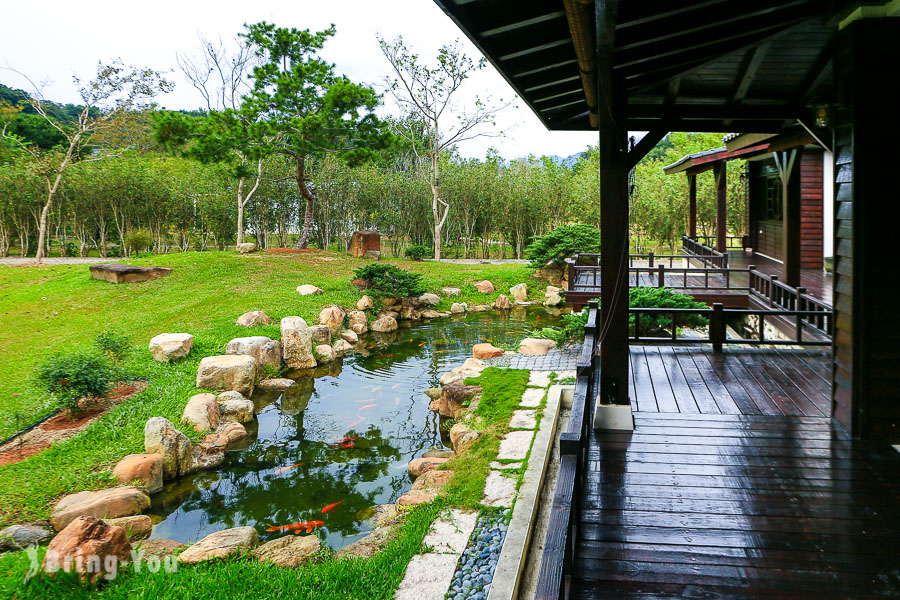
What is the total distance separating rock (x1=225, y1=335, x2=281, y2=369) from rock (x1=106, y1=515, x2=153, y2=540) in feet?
12.7

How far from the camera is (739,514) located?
285 cm

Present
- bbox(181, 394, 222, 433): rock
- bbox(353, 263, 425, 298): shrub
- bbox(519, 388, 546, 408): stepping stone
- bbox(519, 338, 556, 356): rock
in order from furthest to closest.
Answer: bbox(353, 263, 425, 298): shrub
bbox(519, 338, 556, 356): rock
bbox(181, 394, 222, 433): rock
bbox(519, 388, 546, 408): stepping stone

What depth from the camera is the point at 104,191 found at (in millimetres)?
17859

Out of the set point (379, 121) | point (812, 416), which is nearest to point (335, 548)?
point (812, 416)

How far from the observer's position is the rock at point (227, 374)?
7307mm

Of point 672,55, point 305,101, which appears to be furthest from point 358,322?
point 672,55

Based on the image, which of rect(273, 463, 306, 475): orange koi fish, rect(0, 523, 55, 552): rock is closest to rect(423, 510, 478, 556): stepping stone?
rect(273, 463, 306, 475): orange koi fish

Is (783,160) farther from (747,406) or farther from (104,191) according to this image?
(104,191)

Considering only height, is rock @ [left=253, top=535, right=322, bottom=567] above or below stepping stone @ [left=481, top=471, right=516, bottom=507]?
below

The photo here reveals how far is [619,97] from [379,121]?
13854 millimetres

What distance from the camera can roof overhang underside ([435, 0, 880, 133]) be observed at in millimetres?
2838

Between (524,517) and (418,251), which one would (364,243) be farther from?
(524,517)

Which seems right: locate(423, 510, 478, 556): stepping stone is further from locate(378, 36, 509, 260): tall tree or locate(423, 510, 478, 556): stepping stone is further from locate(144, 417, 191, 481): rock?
locate(378, 36, 509, 260): tall tree

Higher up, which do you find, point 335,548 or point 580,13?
point 580,13
